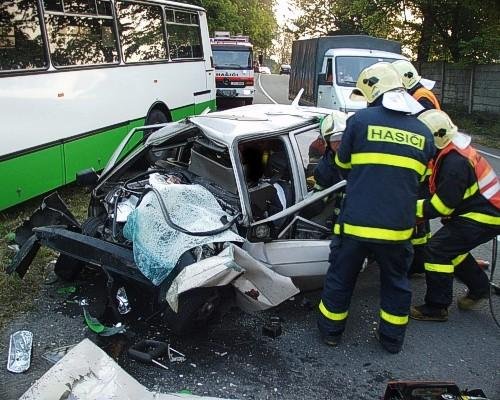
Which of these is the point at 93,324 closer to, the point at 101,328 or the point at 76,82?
the point at 101,328

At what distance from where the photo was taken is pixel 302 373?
3475 millimetres

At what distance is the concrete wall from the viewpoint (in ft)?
53.7

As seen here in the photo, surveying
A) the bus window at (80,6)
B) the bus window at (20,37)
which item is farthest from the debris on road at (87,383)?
the bus window at (80,6)

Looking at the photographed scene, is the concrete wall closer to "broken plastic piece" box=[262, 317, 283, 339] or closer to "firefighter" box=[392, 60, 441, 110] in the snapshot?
"firefighter" box=[392, 60, 441, 110]

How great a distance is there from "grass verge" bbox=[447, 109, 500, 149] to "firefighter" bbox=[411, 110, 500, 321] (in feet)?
33.4

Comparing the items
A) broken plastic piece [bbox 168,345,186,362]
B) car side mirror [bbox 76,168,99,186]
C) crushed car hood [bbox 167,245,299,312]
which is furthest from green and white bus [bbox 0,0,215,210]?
crushed car hood [bbox 167,245,299,312]

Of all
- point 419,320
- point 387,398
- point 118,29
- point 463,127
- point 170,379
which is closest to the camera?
point 387,398

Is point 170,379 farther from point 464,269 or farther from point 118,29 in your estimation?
point 118,29

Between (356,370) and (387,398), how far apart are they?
74cm

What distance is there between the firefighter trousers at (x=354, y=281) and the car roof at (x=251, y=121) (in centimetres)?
105

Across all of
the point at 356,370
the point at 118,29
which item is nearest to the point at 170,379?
the point at 356,370

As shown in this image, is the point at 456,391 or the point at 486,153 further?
the point at 486,153

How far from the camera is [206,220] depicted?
3.65m

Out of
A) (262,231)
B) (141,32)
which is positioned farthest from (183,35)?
(262,231)
